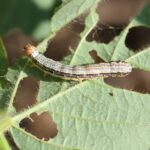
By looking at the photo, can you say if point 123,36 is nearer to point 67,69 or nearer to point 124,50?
point 124,50

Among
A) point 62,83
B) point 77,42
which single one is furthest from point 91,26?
point 62,83

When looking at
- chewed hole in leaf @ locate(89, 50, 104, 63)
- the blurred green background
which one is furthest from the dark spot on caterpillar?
the blurred green background

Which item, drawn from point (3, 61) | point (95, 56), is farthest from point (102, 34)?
point (3, 61)

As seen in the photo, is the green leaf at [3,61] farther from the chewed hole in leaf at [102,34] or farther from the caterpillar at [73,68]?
the chewed hole in leaf at [102,34]

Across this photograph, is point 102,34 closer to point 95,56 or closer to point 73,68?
point 95,56

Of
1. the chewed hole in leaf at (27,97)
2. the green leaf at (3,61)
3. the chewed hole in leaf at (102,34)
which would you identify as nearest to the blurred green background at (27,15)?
the chewed hole in leaf at (102,34)

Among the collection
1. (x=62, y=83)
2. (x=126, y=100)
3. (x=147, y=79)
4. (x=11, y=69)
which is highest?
(x=11, y=69)
